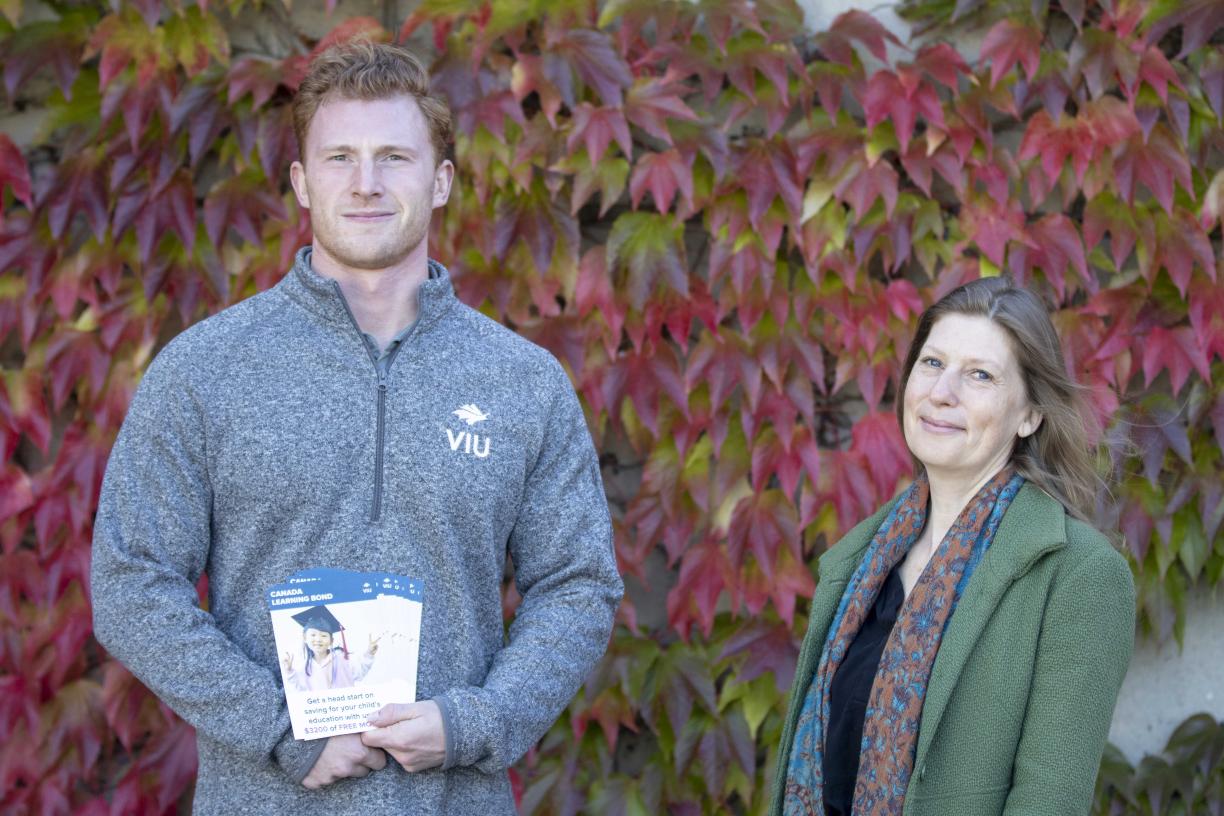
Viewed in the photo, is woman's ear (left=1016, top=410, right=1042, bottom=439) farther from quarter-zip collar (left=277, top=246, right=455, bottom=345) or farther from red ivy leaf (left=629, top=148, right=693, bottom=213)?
red ivy leaf (left=629, top=148, right=693, bottom=213)

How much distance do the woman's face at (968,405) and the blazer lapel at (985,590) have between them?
12 centimetres

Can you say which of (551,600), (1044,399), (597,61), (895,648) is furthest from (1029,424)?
(597,61)

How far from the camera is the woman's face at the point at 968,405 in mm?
1849

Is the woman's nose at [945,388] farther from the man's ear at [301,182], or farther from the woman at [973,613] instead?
the man's ear at [301,182]

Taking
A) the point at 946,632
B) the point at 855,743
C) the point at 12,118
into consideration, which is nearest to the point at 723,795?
the point at 855,743

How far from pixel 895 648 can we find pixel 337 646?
29.3 inches

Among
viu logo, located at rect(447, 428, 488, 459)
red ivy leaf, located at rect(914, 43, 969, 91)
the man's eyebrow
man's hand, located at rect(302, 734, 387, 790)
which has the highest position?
red ivy leaf, located at rect(914, 43, 969, 91)

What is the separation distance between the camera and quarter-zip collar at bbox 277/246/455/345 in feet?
6.01

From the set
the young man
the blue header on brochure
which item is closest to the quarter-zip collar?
the young man

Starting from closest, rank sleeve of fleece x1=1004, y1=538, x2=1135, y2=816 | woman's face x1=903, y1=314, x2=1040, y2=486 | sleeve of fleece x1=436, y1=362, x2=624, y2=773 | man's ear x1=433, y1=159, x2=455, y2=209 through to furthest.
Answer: sleeve of fleece x1=1004, y1=538, x2=1135, y2=816, sleeve of fleece x1=436, y1=362, x2=624, y2=773, woman's face x1=903, y1=314, x2=1040, y2=486, man's ear x1=433, y1=159, x2=455, y2=209

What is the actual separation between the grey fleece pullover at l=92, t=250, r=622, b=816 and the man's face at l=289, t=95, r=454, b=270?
74mm

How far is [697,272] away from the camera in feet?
10.0

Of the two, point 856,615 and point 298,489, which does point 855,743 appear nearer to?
point 856,615

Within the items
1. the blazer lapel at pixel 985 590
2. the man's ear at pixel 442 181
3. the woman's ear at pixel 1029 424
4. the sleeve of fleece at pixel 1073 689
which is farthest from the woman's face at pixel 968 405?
the man's ear at pixel 442 181
